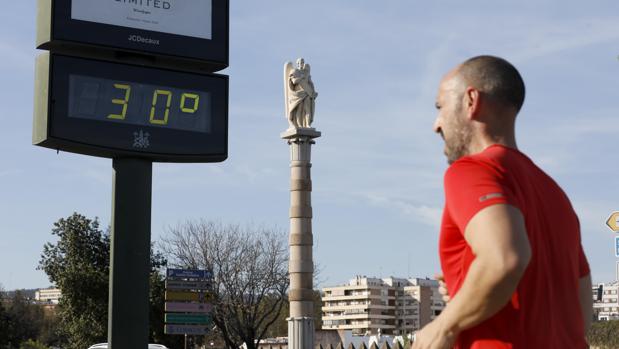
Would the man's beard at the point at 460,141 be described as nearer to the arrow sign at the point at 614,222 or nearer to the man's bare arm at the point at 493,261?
the man's bare arm at the point at 493,261

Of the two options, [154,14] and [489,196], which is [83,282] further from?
[489,196]

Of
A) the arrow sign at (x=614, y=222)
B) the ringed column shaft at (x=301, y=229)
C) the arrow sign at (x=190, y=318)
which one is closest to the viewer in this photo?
the arrow sign at (x=614, y=222)

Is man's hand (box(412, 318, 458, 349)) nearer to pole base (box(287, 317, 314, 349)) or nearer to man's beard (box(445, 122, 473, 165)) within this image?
man's beard (box(445, 122, 473, 165))

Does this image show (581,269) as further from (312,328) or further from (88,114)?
(312,328)

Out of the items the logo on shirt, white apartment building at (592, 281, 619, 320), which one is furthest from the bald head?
white apartment building at (592, 281, 619, 320)

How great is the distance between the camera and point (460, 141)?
9.97 ft

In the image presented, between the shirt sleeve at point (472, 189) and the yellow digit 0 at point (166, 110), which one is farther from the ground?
the yellow digit 0 at point (166, 110)

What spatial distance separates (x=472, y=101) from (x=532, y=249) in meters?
0.44

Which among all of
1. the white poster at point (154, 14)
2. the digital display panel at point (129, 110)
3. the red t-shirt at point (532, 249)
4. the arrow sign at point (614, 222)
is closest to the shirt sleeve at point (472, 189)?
the red t-shirt at point (532, 249)

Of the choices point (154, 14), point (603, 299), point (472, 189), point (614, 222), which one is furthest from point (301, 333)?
point (603, 299)

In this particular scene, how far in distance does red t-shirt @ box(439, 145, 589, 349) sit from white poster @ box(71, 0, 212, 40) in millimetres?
9015

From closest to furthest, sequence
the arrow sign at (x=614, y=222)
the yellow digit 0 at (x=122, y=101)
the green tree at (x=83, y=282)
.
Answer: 1. the yellow digit 0 at (x=122, y=101)
2. the arrow sign at (x=614, y=222)
3. the green tree at (x=83, y=282)

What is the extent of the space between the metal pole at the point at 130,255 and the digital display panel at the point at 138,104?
54cm

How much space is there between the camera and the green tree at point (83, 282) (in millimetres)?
38344
